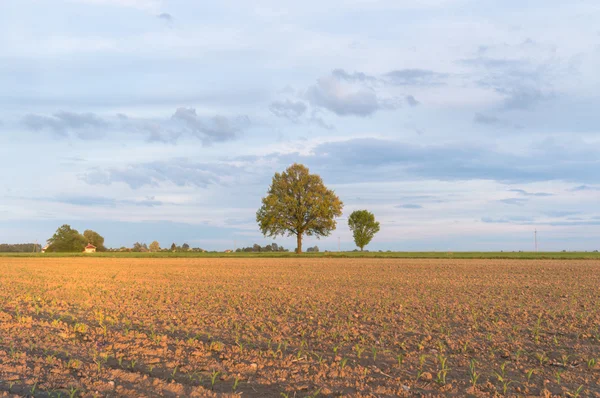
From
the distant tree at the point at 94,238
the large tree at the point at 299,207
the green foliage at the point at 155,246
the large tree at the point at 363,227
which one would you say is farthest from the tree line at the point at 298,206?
the distant tree at the point at 94,238

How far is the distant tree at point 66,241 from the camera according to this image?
13825 centimetres

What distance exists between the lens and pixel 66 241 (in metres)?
138

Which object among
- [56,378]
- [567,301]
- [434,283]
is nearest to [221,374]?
[56,378]

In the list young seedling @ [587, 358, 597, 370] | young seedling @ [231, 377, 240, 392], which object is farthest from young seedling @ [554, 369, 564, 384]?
young seedling @ [231, 377, 240, 392]

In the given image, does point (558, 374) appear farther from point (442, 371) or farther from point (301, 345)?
point (301, 345)

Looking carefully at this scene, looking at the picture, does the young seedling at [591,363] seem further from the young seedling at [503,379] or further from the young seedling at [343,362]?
the young seedling at [343,362]

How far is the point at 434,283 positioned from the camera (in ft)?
80.6

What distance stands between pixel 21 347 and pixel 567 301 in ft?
55.6

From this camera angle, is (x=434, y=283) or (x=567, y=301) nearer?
(x=567, y=301)

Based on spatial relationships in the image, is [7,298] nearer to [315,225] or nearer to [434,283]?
[434,283]

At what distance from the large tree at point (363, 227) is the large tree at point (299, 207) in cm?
3808

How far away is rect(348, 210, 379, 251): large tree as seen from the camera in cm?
12119

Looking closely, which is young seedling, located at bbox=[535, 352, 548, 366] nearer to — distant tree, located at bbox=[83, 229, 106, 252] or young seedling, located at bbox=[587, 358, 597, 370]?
young seedling, located at bbox=[587, 358, 597, 370]

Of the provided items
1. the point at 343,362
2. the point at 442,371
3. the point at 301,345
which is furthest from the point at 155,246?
the point at 442,371
